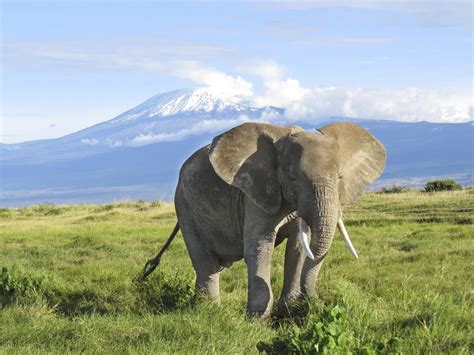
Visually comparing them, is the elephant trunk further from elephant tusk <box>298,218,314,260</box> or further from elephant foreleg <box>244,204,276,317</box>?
elephant foreleg <box>244,204,276,317</box>

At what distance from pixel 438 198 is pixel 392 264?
1592cm

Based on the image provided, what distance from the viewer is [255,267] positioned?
8586 millimetres

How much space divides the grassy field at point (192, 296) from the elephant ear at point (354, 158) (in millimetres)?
1190

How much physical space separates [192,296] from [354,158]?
8.52ft

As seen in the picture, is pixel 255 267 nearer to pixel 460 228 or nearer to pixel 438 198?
pixel 460 228

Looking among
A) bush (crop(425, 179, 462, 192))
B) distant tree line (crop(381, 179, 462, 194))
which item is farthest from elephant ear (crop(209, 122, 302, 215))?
bush (crop(425, 179, 462, 192))

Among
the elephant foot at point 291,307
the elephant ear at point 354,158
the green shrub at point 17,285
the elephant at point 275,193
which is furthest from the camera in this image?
the green shrub at point 17,285

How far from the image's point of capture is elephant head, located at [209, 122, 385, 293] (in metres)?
7.93

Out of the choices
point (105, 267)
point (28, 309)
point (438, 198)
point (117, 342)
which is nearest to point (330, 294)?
point (117, 342)

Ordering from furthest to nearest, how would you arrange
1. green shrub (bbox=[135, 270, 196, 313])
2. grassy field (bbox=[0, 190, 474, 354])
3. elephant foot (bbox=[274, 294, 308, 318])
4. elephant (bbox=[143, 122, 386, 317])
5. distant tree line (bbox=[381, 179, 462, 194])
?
1. distant tree line (bbox=[381, 179, 462, 194])
2. green shrub (bbox=[135, 270, 196, 313])
3. elephant foot (bbox=[274, 294, 308, 318])
4. elephant (bbox=[143, 122, 386, 317])
5. grassy field (bbox=[0, 190, 474, 354])

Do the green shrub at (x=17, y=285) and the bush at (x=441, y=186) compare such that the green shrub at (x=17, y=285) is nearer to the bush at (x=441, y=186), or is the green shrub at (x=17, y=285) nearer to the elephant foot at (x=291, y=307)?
the elephant foot at (x=291, y=307)

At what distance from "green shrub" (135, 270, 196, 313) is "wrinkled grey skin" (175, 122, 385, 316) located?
42 centimetres

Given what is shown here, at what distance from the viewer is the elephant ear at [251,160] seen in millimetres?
8609

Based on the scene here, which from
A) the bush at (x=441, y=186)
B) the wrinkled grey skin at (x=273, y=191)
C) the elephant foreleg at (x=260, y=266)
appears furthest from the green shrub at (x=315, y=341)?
the bush at (x=441, y=186)
